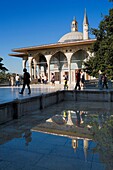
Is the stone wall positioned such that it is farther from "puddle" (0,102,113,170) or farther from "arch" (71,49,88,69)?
"arch" (71,49,88,69)

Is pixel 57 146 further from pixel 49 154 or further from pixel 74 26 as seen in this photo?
pixel 74 26

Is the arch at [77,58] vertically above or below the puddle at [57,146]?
above

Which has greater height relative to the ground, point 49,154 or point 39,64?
point 39,64

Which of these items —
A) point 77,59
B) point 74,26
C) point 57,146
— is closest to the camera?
point 57,146

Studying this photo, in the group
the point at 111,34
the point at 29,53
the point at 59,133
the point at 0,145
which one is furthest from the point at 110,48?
the point at 29,53

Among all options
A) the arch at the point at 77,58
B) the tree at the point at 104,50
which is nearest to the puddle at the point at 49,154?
the tree at the point at 104,50

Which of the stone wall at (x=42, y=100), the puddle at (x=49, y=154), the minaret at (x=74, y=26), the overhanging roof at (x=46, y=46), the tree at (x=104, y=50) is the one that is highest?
the minaret at (x=74, y=26)

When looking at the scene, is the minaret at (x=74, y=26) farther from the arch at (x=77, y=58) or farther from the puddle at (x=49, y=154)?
the puddle at (x=49, y=154)

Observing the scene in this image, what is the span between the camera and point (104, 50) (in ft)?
59.1

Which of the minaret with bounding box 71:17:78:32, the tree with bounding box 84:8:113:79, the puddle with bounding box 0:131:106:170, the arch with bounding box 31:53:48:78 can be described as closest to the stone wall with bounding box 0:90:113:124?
the puddle with bounding box 0:131:106:170

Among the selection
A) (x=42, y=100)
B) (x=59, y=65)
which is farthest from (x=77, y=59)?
(x=42, y=100)

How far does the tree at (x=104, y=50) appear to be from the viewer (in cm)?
1641

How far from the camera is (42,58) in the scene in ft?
133

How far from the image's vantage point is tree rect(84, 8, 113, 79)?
53.8ft
